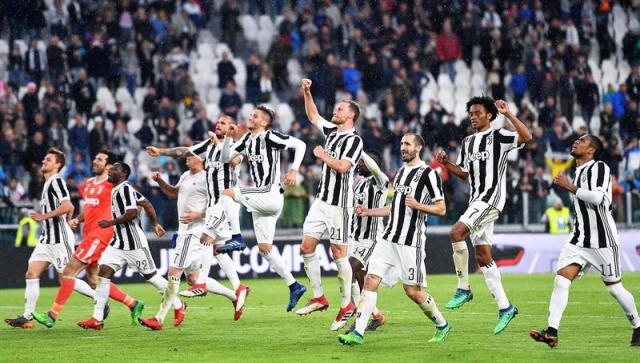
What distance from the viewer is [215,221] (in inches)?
615

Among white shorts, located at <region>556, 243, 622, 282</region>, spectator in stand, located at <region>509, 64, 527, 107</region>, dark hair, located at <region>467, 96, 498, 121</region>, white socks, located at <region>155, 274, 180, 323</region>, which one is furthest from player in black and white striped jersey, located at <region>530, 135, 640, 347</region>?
spectator in stand, located at <region>509, 64, 527, 107</region>

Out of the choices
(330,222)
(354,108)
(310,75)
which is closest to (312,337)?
(330,222)

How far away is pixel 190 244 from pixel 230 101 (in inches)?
535

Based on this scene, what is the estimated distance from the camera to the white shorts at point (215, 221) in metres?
15.6

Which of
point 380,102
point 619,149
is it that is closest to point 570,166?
point 619,149

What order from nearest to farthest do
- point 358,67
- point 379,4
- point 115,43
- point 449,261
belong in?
point 449,261, point 115,43, point 358,67, point 379,4

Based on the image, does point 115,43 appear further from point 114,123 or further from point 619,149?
point 619,149

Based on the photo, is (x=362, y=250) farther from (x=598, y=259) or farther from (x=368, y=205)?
(x=598, y=259)

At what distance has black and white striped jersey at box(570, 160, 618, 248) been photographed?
12.0 m

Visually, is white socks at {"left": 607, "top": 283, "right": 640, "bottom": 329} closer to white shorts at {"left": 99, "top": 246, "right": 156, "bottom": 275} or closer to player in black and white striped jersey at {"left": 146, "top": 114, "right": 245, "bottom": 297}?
player in black and white striped jersey at {"left": 146, "top": 114, "right": 245, "bottom": 297}

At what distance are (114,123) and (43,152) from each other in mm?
2359

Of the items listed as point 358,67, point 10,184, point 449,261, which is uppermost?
point 358,67

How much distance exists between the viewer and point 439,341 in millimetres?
12539

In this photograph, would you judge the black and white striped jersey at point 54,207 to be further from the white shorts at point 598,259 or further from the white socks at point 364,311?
the white shorts at point 598,259
